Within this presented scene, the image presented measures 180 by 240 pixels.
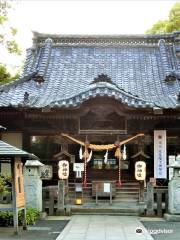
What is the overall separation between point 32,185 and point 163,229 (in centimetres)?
469

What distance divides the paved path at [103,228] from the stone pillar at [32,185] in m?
1.34

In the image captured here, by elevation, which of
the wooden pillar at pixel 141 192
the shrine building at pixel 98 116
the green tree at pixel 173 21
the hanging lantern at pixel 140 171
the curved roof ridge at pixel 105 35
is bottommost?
the wooden pillar at pixel 141 192

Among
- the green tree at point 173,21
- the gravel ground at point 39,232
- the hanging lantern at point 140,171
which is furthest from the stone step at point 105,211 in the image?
the green tree at point 173,21

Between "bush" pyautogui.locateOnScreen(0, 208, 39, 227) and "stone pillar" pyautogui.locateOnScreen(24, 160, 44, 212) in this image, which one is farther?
"stone pillar" pyautogui.locateOnScreen(24, 160, 44, 212)

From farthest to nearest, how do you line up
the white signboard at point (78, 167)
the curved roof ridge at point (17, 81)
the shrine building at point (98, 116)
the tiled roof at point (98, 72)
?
the curved roof ridge at point (17, 81) → the tiled roof at point (98, 72) → the shrine building at point (98, 116) → the white signboard at point (78, 167)

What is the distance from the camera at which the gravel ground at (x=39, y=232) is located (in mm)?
11501

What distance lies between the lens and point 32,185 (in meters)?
15.5

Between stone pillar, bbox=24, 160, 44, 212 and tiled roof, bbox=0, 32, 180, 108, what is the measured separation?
3.76 meters

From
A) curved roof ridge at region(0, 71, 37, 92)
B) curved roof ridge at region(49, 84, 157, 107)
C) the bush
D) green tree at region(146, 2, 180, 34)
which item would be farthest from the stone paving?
green tree at region(146, 2, 180, 34)

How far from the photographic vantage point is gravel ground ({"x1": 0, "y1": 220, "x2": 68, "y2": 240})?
11501 millimetres

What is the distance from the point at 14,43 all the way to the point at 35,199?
960 centimetres

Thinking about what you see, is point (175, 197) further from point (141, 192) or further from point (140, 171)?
point (140, 171)
